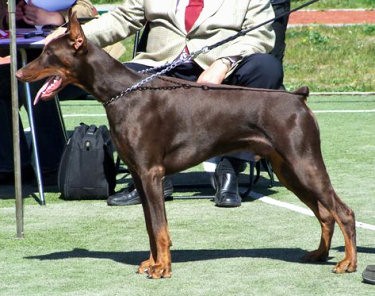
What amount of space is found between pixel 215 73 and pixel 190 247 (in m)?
1.38

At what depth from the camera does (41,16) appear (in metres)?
9.07

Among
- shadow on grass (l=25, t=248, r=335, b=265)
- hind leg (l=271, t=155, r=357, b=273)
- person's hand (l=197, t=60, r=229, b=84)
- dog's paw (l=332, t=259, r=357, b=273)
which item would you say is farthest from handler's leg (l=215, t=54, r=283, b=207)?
dog's paw (l=332, t=259, r=357, b=273)

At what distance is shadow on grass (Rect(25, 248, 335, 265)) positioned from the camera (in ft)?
21.3

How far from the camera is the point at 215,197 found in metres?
8.16

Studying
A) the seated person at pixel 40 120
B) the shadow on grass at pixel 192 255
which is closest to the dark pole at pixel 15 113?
the shadow on grass at pixel 192 255

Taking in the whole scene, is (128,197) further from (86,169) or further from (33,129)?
(33,129)

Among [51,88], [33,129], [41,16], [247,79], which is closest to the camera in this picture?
[51,88]

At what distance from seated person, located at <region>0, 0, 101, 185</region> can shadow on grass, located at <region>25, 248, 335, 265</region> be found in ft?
8.27

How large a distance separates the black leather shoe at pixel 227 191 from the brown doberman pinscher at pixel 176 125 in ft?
5.80

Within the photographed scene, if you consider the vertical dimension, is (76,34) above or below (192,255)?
above

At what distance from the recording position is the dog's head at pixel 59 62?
6.09 metres

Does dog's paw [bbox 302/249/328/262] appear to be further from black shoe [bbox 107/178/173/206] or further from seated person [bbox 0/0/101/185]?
seated person [bbox 0/0/101/185]

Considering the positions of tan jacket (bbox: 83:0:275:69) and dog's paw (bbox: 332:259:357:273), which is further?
tan jacket (bbox: 83:0:275:69)

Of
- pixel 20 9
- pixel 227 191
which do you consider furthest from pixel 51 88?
pixel 20 9
